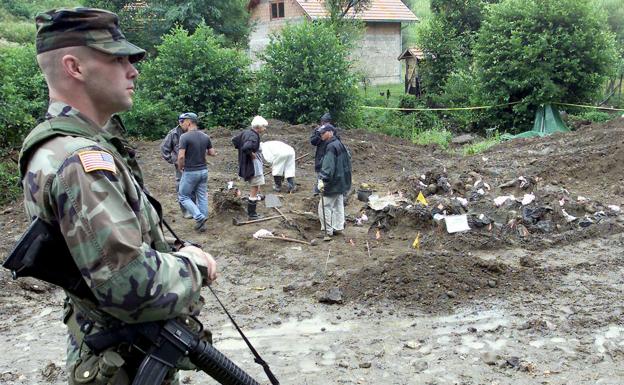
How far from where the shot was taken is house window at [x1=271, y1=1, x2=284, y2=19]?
3661 cm

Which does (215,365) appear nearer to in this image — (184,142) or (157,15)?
(184,142)

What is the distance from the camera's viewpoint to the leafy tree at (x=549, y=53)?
18875mm

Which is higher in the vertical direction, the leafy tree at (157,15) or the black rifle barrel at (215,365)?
the leafy tree at (157,15)

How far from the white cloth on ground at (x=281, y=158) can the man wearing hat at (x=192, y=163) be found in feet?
10.1

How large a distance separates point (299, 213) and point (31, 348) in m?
5.49

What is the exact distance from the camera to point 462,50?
25.7 meters

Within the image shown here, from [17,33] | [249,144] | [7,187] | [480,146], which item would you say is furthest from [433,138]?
[17,33]

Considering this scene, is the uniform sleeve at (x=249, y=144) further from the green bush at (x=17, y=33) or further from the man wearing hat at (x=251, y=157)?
the green bush at (x=17, y=33)

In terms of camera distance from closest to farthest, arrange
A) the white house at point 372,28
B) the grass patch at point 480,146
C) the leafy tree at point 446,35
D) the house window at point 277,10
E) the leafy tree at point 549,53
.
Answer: the grass patch at point 480,146, the leafy tree at point 549,53, the leafy tree at point 446,35, the white house at point 372,28, the house window at point 277,10

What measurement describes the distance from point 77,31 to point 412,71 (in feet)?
101

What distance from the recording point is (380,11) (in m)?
37.8

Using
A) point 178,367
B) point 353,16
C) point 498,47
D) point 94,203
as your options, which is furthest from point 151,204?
point 353,16

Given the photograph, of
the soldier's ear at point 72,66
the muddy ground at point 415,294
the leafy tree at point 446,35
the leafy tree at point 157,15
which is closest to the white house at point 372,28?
the leafy tree at point 446,35

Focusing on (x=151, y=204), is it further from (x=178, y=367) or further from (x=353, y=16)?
(x=353, y=16)
